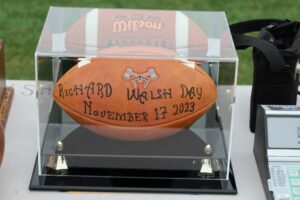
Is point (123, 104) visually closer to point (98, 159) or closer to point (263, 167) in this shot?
point (98, 159)

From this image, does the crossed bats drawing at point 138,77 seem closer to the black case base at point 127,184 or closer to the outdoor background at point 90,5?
the black case base at point 127,184

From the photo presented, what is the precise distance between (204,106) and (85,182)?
0.94 ft

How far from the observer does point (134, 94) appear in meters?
1.38

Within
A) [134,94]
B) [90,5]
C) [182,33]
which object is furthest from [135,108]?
[90,5]

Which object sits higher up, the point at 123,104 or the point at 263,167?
the point at 123,104

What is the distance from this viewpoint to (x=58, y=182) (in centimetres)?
143

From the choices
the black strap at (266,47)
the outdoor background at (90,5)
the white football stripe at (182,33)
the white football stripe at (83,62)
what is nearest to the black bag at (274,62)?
the black strap at (266,47)

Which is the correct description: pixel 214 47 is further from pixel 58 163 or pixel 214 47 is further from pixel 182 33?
pixel 58 163

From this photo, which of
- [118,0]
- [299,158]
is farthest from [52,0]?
[299,158]

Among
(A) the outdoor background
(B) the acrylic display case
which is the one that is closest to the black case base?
(B) the acrylic display case

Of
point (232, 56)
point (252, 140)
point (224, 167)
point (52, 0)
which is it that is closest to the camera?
point (232, 56)

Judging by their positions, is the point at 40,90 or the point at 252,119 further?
the point at 252,119

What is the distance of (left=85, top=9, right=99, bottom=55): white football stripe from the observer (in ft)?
4.74

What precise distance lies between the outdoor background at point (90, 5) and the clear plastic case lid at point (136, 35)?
155 cm
